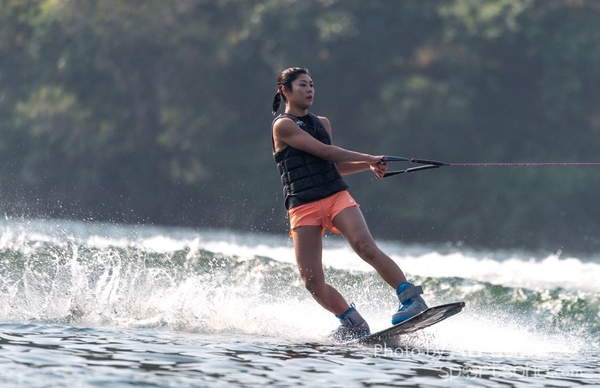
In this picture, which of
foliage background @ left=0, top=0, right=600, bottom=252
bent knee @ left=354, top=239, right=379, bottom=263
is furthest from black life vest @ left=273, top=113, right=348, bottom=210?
foliage background @ left=0, top=0, right=600, bottom=252

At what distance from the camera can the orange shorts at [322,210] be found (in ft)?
24.2

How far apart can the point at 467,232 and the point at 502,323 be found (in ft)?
66.8

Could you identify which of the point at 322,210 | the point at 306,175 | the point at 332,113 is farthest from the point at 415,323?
the point at 332,113

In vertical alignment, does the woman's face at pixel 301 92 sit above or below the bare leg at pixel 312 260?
above

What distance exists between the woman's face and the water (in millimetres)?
1511

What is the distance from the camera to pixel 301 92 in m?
7.42

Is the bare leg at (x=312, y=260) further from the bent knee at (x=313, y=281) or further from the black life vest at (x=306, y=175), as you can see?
the black life vest at (x=306, y=175)

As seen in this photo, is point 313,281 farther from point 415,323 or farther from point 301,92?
point 301,92

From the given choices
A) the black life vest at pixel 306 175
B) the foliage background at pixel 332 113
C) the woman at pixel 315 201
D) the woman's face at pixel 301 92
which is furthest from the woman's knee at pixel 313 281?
the foliage background at pixel 332 113

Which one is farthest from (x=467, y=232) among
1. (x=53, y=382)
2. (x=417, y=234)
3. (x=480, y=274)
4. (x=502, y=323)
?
(x=53, y=382)

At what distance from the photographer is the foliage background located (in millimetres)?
28859

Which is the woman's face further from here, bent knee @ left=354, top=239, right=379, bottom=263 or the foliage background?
the foliage background

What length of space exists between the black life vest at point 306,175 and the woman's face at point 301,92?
3.7 inches

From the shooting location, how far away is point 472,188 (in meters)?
29.1
